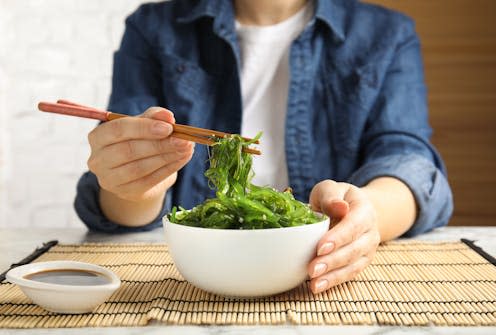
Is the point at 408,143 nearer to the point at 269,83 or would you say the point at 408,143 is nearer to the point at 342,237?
the point at 269,83

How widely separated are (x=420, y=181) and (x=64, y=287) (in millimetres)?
844

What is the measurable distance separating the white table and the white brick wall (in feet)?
4.90

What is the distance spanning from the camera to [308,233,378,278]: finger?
2.69ft

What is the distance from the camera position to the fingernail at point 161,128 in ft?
3.04

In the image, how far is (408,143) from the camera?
149cm

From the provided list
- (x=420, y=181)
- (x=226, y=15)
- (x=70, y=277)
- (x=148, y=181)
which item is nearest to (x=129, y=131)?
(x=148, y=181)

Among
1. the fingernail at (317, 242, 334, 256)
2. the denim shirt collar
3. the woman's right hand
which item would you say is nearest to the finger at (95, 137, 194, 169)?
the woman's right hand

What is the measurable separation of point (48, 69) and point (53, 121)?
0.25 metres

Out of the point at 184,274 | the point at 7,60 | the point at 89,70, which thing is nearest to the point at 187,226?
the point at 184,274

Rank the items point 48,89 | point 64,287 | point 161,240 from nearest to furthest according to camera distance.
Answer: point 64,287, point 161,240, point 48,89

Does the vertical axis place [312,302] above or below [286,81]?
below

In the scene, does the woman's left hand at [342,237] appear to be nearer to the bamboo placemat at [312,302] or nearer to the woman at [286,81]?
the bamboo placemat at [312,302]

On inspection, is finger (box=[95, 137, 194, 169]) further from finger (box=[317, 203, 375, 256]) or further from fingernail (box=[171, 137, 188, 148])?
finger (box=[317, 203, 375, 256])

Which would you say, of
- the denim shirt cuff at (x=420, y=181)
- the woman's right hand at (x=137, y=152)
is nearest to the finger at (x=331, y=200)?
the woman's right hand at (x=137, y=152)
